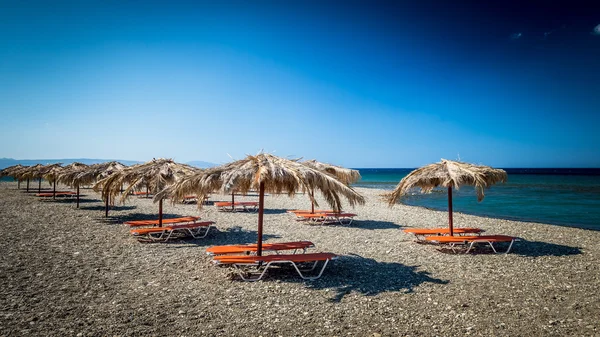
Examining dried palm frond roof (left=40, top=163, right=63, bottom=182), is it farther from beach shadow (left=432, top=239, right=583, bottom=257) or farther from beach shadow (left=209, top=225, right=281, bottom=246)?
beach shadow (left=432, top=239, right=583, bottom=257)

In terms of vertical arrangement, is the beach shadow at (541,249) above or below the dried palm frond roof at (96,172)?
below

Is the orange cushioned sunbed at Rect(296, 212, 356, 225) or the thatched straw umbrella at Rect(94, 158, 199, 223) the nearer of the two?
the thatched straw umbrella at Rect(94, 158, 199, 223)

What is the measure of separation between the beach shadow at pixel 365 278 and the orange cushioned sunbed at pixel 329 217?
18.2 feet

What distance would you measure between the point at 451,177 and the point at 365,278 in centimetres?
400

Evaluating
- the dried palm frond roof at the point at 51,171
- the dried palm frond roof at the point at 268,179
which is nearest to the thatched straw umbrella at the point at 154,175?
the dried palm frond roof at the point at 268,179

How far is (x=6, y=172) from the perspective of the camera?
26.8 meters

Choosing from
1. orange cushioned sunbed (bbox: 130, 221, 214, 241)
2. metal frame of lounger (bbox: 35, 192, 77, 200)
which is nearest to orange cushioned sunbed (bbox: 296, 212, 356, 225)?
orange cushioned sunbed (bbox: 130, 221, 214, 241)

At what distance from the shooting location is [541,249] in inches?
337

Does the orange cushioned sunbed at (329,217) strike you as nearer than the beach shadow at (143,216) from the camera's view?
Yes

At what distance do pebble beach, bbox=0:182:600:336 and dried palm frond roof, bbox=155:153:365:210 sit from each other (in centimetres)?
169

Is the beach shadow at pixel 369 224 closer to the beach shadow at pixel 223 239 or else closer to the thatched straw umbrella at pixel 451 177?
the thatched straw umbrella at pixel 451 177

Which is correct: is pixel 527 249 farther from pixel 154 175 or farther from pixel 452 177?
pixel 154 175

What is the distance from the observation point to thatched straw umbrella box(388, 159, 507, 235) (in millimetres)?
8094

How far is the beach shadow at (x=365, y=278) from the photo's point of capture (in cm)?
544
